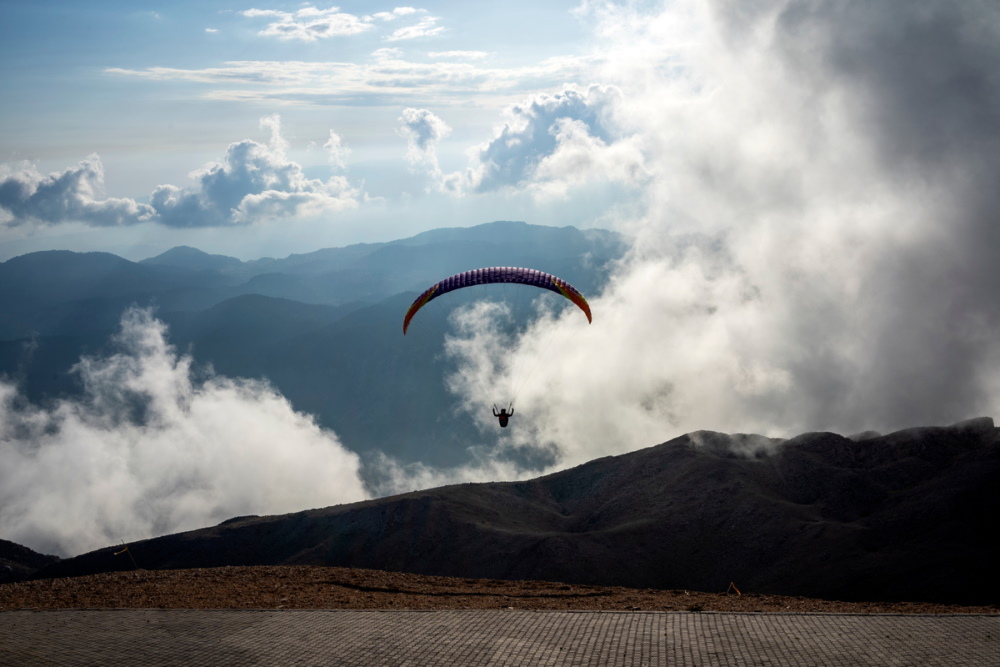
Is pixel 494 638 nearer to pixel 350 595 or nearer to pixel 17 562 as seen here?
pixel 350 595

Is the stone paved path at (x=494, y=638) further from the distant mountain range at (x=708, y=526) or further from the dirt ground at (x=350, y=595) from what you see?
the distant mountain range at (x=708, y=526)

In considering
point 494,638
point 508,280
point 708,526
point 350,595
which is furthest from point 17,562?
point 494,638

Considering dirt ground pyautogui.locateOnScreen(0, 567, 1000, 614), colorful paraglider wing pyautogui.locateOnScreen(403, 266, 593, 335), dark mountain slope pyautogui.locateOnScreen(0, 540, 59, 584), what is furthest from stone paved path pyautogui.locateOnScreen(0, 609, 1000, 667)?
dark mountain slope pyautogui.locateOnScreen(0, 540, 59, 584)

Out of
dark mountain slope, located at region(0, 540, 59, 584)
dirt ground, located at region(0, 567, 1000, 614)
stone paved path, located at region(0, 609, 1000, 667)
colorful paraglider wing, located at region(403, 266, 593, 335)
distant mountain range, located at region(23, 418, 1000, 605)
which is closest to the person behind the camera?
stone paved path, located at region(0, 609, 1000, 667)

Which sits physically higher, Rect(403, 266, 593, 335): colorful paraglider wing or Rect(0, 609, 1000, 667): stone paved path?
Rect(403, 266, 593, 335): colorful paraglider wing

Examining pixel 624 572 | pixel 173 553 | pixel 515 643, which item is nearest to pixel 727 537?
pixel 624 572

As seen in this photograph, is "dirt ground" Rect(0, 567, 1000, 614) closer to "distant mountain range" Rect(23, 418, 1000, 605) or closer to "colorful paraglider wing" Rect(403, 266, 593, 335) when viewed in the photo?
"colorful paraglider wing" Rect(403, 266, 593, 335)

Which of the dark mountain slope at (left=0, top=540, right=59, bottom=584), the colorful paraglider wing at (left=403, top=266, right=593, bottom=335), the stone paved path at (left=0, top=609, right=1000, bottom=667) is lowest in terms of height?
the stone paved path at (left=0, top=609, right=1000, bottom=667)
